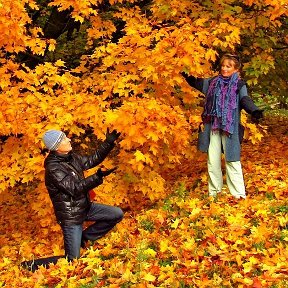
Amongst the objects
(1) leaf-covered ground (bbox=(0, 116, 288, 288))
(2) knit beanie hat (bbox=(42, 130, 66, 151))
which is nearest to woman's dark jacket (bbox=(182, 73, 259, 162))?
(1) leaf-covered ground (bbox=(0, 116, 288, 288))

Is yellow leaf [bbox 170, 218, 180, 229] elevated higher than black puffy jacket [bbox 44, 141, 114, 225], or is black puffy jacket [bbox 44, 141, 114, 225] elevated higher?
black puffy jacket [bbox 44, 141, 114, 225]

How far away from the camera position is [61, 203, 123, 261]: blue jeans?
575 centimetres

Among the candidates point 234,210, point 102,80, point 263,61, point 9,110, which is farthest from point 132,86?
point 263,61

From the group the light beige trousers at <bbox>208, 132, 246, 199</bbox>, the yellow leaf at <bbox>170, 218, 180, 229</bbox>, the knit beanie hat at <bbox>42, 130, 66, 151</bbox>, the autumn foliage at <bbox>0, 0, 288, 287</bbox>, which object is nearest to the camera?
the autumn foliage at <bbox>0, 0, 288, 287</bbox>

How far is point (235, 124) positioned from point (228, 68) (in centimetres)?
77

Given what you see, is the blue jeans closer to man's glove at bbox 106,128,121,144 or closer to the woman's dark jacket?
man's glove at bbox 106,128,121,144

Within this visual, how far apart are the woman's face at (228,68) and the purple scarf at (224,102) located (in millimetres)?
55

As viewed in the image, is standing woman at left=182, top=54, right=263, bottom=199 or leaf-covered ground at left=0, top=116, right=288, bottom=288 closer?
leaf-covered ground at left=0, top=116, right=288, bottom=288

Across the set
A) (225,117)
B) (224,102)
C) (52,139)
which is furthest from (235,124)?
(52,139)

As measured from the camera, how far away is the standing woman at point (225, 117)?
6371 mm

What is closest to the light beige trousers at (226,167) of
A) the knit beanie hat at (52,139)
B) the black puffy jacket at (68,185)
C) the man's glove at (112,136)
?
the man's glove at (112,136)

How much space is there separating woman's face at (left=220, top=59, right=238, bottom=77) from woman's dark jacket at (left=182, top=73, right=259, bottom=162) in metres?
0.17

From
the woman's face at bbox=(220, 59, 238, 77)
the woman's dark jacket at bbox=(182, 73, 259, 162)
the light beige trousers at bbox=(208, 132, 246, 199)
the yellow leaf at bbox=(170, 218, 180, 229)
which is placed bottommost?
the yellow leaf at bbox=(170, 218, 180, 229)

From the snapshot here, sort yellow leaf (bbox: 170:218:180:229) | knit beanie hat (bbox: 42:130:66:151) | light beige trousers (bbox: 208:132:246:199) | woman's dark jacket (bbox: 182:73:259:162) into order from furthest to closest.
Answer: light beige trousers (bbox: 208:132:246:199) → woman's dark jacket (bbox: 182:73:259:162) → yellow leaf (bbox: 170:218:180:229) → knit beanie hat (bbox: 42:130:66:151)
